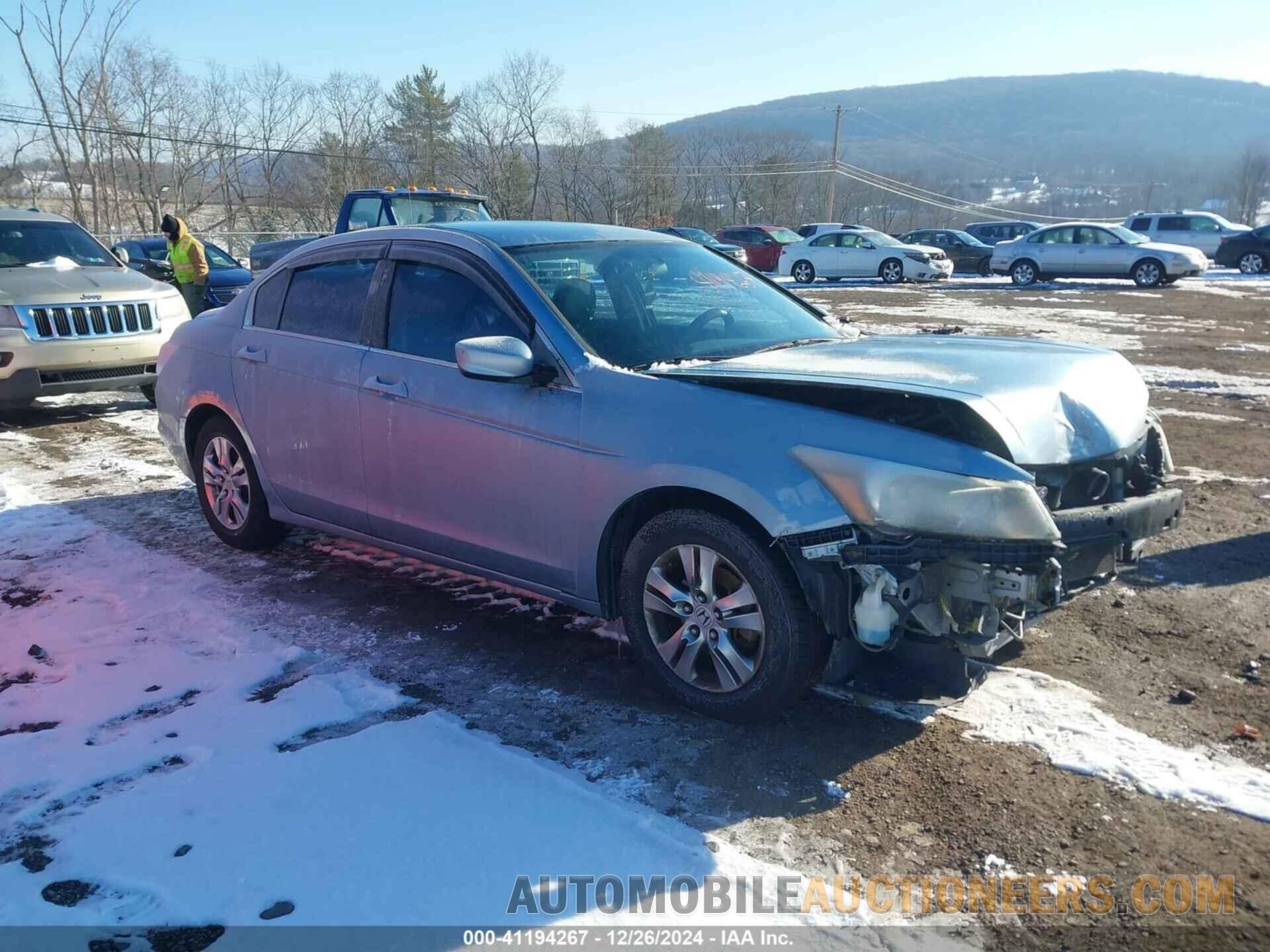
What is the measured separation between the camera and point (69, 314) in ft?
27.6

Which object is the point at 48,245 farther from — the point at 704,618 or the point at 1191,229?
the point at 1191,229

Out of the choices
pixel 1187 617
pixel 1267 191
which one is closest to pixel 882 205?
pixel 1267 191

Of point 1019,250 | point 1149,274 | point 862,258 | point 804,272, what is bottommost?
point 804,272

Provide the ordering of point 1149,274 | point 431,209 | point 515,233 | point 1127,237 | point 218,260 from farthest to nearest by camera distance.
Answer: point 1127,237
point 1149,274
point 218,260
point 431,209
point 515,233

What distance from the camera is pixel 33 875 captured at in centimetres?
256

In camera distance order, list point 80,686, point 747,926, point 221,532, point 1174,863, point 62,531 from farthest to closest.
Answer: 1. point 62,531
2. point 221,532
3. point 80,686
4. point 1174,863
5. point 747,926

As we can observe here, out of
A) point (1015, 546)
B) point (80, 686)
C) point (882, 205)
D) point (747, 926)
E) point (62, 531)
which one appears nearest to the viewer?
point (747, 926)

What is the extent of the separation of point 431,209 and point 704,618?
11167 millimetres

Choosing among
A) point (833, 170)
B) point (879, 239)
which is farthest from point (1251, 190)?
point (879, 239)

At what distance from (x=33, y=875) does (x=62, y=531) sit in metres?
3.70

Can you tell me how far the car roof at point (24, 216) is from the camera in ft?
30.5

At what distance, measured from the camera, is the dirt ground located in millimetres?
2613

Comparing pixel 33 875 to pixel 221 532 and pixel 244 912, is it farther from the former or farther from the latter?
pixel 221 532

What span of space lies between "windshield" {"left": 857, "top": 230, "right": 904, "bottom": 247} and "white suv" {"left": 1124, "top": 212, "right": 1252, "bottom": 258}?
327 inches
